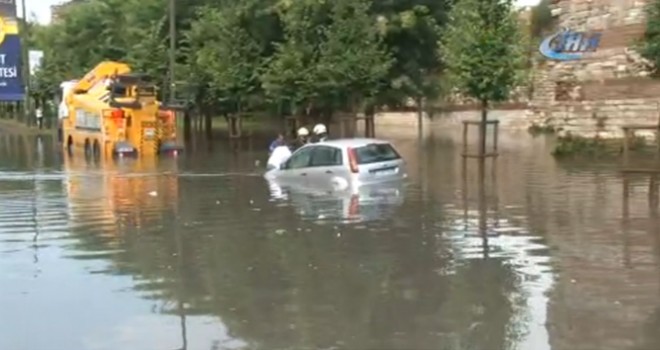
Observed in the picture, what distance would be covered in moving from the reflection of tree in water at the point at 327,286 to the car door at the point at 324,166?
686cm

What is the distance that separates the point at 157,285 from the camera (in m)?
11.7

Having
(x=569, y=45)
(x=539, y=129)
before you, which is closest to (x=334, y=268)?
(x=569, y=45)

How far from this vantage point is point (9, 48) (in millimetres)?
61812

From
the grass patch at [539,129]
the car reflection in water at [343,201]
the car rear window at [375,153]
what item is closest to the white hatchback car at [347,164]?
the car rear window at [375,153]

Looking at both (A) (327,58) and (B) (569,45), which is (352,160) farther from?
(B) (569,45)

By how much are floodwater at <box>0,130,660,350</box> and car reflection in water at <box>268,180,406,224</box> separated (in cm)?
8

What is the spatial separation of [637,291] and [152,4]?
43.3m

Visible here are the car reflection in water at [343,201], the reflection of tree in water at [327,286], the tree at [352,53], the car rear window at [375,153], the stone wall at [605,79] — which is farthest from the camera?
the tree at [352,53]

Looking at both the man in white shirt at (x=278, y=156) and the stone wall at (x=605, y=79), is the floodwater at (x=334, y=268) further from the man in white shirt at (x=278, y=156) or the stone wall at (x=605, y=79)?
the stone wall at (x=605, y=79)

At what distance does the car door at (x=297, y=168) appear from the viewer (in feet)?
79.0

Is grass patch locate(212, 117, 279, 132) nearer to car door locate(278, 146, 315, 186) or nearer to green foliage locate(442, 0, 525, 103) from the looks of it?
green foliage locate(442, 0, 525, 103)

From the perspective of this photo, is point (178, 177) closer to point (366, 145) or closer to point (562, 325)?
point (366, 145)

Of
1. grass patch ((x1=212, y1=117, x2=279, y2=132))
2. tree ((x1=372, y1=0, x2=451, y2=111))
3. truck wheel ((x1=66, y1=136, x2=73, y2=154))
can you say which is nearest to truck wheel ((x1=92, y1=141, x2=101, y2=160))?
truck wheel ((x1=66, y1=136, x2=73, y2=154))

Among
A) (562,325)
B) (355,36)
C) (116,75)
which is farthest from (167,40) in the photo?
(562,325)
